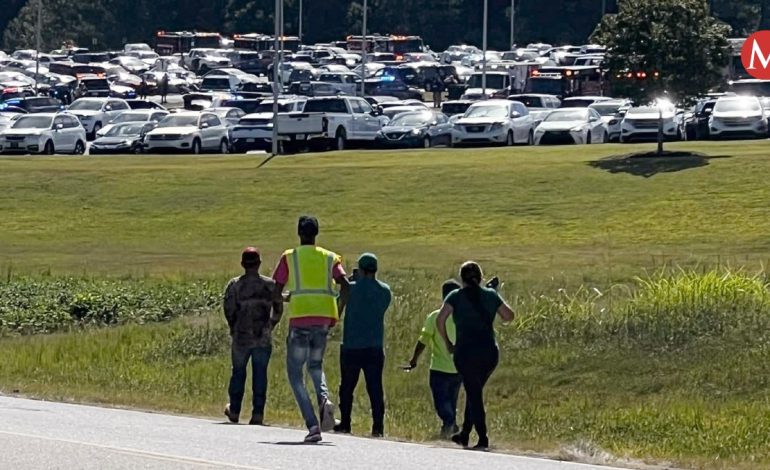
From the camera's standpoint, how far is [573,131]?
51.0 m

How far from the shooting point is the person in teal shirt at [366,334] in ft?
49.1

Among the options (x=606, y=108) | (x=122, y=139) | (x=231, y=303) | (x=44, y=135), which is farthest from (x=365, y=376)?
(x=606, y=108)

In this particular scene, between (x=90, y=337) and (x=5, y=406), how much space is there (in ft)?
23.4

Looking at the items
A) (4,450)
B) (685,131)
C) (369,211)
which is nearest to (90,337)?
(4,450)

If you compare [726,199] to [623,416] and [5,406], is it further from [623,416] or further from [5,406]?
[5,406]

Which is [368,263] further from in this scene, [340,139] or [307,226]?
[340,139]

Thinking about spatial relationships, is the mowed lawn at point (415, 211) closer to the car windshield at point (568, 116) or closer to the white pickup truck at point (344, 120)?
the car windshield at point (568, 116)

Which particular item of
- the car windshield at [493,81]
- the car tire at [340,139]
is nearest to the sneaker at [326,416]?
the car tire at [340,139]

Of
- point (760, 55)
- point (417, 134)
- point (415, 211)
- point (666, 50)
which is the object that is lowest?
point (415, 211)

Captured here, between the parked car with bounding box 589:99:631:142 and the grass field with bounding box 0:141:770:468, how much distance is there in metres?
3.67

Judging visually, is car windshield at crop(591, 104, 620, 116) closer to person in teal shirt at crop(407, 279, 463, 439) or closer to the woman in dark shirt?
person in teal shirt at crop(407, 279, 463, 439)

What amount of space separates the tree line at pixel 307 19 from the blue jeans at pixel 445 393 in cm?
9995

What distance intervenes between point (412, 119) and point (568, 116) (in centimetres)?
536

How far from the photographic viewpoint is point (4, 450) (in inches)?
516
